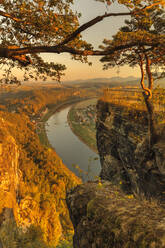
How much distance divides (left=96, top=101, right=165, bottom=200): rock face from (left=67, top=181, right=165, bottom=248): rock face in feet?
3.02

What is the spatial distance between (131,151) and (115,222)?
9.66 m

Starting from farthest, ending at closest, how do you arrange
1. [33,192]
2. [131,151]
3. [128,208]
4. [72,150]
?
[72,150] < [33,192] < [131,151] < [128,208]

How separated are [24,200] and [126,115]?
21047mm

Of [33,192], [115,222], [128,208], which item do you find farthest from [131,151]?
[33,192]

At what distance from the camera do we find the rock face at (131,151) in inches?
337

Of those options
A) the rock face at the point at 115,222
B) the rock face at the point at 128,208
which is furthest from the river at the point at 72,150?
the rock face at the point at 115,222

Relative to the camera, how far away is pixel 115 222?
10.8 feet

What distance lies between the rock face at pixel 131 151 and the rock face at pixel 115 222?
0.92 m

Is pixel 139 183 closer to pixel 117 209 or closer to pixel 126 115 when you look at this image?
pixel 126 115

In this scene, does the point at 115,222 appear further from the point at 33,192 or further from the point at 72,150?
the point at 72,150

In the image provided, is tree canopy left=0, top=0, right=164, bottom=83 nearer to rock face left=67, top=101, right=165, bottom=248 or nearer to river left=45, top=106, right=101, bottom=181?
rock face left=67, top=101, right=165, bottom=248

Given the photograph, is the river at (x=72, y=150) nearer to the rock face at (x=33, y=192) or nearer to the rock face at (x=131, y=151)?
the rock face at (x=33, y=192)

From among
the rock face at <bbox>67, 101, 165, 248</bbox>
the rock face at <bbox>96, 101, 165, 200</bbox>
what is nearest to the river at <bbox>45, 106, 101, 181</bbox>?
the rock face at <bbox>96, 101, 165, 200</bbox>

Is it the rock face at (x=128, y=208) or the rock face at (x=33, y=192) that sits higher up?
the rock face at (x=128, y=208)
